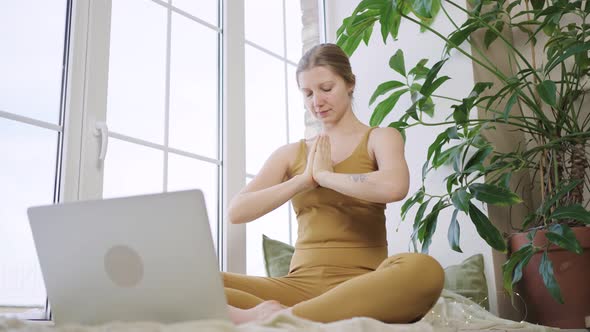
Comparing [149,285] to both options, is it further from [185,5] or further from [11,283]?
[185,5]

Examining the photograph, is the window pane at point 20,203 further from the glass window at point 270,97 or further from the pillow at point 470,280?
the pillow at point 470,280

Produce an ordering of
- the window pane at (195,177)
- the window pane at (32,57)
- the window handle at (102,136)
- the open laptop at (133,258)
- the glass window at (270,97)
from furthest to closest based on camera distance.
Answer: the glass window at (270,97) → the window pane at (195,177) → the window handle at (102,136) → the window pane at (32,57) → the open laptop at (133,258)

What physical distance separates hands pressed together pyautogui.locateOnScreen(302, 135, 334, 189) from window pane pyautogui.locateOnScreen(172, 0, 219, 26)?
105cm

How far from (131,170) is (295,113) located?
960mm

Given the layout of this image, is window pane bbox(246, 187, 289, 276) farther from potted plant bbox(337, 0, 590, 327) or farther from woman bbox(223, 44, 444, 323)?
woman bbox(223, 44, 444, 323)

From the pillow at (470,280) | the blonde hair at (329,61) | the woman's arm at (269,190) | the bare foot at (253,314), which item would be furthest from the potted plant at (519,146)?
the bare foot at (253,314)

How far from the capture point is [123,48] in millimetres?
2176

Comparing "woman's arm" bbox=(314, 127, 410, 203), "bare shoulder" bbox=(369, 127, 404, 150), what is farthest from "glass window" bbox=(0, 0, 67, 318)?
"bare shoulder" bbox=(369, 127, 404, 150)

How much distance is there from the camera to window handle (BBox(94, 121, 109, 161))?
6.51ft

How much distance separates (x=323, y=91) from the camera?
1818 millimetres

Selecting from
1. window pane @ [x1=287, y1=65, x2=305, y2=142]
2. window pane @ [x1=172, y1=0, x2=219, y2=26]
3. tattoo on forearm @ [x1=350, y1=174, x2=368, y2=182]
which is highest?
window pane @ [x1=172, y1=0, x2=219, y2=26]

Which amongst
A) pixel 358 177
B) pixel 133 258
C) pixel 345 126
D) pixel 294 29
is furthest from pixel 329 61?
pixel 294 29

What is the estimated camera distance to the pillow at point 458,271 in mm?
2191

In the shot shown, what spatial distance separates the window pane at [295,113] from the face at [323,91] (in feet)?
3.18
